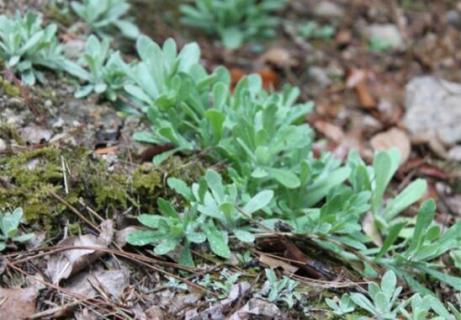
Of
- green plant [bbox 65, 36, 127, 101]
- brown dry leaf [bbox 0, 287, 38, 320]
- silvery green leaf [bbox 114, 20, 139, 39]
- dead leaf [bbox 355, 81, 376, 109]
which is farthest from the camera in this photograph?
dead leaf [bbox 355, 81, 376, 109]

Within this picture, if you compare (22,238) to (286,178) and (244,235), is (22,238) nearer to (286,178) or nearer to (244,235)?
(244,235)

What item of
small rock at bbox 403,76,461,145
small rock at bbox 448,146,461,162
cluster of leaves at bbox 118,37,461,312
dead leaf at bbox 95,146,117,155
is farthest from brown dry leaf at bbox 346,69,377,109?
dead leaf at bbox 95,146,117,155

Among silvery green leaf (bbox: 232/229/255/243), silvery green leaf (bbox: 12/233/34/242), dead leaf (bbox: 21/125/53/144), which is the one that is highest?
dead leaf (bbox: 21/125/53/144)

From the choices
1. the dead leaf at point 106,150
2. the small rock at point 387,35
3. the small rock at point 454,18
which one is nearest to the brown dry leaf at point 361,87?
the small rock at point 387,35

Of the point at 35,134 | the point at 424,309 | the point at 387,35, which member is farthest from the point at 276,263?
the point at 387,35

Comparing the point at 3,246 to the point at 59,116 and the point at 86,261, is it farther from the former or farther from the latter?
the point at 59,116

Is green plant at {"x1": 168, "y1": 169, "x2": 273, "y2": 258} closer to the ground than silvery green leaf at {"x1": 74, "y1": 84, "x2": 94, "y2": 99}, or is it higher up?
closer to the ground

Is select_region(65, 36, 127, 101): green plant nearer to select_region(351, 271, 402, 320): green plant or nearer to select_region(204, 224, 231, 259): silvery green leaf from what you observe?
select_region(204, 224, 231, 259): silvery green leaf
